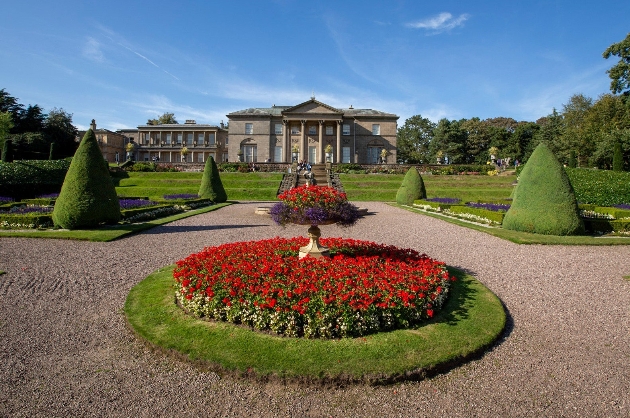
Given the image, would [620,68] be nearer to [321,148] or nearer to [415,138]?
[321,148]

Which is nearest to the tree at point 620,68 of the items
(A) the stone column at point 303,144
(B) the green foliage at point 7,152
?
(A) the stone column at point 303,144

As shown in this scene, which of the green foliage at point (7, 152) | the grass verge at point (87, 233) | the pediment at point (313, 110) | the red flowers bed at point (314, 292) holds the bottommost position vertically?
the grass verge at point (87, 233)

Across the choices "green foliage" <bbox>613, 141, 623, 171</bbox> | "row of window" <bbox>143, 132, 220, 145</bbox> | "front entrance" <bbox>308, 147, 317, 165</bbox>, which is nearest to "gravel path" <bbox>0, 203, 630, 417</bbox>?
"green foliage" <bbox>613, 141, 623, 171</bbox>

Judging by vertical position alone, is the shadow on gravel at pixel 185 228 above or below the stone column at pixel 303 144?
below

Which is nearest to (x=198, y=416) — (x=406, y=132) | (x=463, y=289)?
(x=463, y=289)

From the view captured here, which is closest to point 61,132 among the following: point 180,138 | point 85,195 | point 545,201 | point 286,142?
point 180,138

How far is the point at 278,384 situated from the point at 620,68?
42.0 meters

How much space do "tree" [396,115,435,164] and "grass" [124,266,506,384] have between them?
72506 mm

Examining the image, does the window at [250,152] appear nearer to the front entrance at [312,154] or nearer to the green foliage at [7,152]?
the front entrance at [312,154]

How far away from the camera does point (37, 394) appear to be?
3750 millimetres

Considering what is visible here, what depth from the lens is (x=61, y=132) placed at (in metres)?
51.8

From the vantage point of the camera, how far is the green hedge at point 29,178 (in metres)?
25.0

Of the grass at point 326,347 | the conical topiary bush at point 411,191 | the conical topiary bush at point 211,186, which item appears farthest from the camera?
the conical topiary bush at point 211,186

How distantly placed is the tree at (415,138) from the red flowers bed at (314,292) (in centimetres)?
7139
